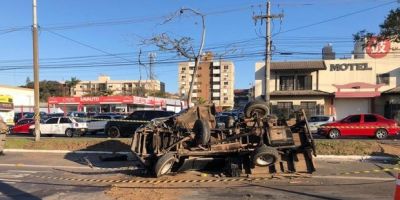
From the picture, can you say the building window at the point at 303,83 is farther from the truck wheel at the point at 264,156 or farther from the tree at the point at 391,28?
the truck wheel at the point at 264,156

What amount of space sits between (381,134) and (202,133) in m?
19.3

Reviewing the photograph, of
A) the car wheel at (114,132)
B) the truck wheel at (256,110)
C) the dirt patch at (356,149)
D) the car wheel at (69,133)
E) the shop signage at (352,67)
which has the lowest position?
the car wheel at (69,133)

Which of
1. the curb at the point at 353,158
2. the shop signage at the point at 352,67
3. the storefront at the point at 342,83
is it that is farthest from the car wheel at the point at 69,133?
the shop signage at the point at 352,67

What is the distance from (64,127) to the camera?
36.7 metres

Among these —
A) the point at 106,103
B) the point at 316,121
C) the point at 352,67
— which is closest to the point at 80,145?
the point at 316,121

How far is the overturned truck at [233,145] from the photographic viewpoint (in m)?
14.0

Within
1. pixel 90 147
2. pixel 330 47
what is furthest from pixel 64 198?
pixel 330 47

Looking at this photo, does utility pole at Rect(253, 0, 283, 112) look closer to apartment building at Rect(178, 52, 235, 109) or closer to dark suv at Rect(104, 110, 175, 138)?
dark suv at Rect(104, 110, 175, 138)

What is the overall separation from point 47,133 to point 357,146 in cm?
2429

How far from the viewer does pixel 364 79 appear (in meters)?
53.1

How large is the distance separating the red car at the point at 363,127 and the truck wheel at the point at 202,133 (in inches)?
728

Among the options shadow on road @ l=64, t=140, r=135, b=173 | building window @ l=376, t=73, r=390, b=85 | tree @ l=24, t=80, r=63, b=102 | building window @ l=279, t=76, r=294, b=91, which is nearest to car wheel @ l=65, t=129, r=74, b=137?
shadow on road @ l=64, t=140, r=135, b=173

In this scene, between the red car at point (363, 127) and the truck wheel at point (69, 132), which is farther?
the truck wheel at point (69, 132)

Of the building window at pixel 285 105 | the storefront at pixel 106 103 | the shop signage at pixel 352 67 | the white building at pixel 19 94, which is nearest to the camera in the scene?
the shop signage at pixel 352 67
